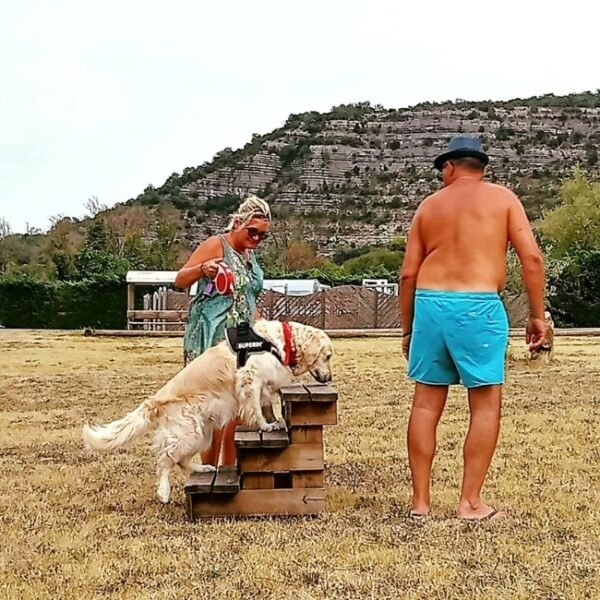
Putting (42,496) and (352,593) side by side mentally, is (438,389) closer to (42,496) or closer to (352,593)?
(352,593)

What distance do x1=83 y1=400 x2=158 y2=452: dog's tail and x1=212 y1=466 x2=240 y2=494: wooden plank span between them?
464 mm

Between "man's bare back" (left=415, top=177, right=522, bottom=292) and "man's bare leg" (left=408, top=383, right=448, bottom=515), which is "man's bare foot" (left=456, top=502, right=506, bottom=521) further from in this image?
"man's bare back" (left=415, top=177, right=522, bottom=292)

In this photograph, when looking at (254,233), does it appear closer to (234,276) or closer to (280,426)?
(234,276)

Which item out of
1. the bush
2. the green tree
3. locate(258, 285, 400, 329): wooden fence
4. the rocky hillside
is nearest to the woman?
locate(258, 285, 400, 329): wooden fence

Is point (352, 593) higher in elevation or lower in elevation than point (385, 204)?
lower

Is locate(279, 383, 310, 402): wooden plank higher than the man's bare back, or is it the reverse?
the man's bare back

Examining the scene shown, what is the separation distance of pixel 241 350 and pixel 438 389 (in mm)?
1025

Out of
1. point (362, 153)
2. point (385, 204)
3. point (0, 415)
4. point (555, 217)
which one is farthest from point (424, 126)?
point (0, 415)

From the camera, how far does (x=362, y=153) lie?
80062 millimetres

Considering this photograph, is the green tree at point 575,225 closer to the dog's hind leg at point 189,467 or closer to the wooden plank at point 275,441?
the dog's hind leg at point 189,467

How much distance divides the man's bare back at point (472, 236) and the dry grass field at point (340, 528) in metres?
1.16

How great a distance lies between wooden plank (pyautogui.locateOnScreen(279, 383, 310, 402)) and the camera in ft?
15.1

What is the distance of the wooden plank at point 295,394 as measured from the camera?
15.1ft

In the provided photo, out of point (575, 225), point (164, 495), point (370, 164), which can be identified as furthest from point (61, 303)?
point (370, 164)
